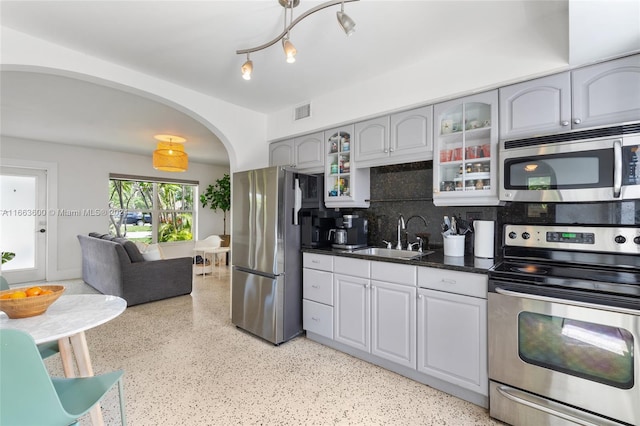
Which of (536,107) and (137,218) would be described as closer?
(536,107)

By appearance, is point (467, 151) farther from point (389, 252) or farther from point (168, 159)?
point (168, 159)

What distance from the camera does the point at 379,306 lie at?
2.38 meters

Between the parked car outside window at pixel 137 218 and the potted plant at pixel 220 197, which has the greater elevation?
the potted plant at pixel 220 197

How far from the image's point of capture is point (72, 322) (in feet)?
4.31

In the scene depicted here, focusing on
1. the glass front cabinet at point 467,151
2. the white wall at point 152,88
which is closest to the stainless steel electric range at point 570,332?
the glass front cabinet at point 467,151

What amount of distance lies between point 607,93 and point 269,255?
2.70 metres

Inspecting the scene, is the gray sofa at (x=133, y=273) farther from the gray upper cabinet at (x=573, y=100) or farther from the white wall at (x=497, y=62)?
the gray upper cabinet at (x=573, y=100)

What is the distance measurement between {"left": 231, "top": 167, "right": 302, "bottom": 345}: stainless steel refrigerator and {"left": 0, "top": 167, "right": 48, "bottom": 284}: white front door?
15.5 ft

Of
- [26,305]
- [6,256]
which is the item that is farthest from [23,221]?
[26,305]

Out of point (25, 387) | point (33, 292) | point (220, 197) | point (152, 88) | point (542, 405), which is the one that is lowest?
point (542, 405)

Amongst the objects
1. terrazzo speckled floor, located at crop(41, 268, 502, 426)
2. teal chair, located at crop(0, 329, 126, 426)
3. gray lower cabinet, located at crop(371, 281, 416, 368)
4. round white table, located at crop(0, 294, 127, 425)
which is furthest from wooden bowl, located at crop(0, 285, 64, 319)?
gray lower cabinet, located at crop(371, 281, 416, 368)

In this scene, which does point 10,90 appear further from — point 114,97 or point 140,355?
point 140,355

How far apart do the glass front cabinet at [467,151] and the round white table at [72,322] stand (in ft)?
7.54

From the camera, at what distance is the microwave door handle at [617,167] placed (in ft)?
5.37
